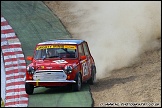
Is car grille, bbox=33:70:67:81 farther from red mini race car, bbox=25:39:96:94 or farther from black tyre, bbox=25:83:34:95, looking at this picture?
black tyre, bbox=25:83:34:95

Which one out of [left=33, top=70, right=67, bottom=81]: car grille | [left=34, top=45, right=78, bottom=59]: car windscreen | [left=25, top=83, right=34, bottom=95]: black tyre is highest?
[left=34, top=45, right=78, bottom=59]: car windscreen

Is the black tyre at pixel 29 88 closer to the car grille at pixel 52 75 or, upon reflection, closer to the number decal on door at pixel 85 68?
the car grille at pixel 52 75

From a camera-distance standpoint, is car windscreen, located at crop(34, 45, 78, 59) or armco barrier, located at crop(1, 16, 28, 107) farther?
car windscreen, located at crop(34, 45, 78, 59)

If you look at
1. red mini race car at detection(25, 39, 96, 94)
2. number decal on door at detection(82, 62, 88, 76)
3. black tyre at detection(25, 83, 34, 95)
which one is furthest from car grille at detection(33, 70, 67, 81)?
number decal on door at detection(82, 62, 88, 76)

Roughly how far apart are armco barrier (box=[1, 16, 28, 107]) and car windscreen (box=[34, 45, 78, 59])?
50.1 inches

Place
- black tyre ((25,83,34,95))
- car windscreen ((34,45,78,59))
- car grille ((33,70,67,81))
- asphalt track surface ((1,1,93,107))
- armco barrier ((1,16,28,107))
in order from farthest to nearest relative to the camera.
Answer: car windscreen ((34,45,78,59))
armco barrier ((1,16,28,107))
black tyre ((25,83,34,95))
car grille ((33,70,67,81))
asphalt track surface ((1,1,93,107))

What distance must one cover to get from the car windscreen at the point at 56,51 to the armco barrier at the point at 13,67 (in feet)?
4.17

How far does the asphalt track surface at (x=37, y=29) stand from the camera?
1466 cm

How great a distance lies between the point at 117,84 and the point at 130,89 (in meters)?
1.09

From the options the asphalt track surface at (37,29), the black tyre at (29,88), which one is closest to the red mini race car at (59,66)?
the black tyre at (29,88)

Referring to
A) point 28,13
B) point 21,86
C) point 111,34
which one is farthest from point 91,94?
point 28,13

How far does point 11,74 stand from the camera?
18656 mm

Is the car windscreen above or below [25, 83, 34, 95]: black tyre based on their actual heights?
above

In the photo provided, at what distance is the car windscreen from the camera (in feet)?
52.0
